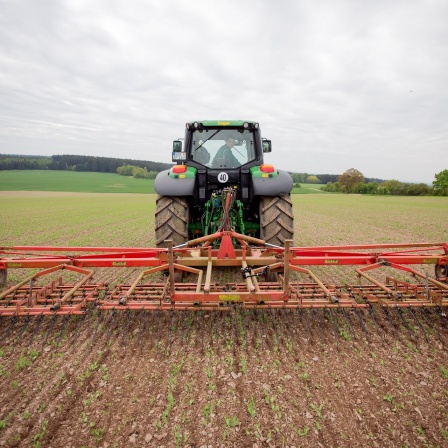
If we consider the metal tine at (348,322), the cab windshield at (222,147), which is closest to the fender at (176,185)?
the cab windshield at (222,147)

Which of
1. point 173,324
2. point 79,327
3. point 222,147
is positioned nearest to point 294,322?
point 173,324

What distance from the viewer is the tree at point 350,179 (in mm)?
59312

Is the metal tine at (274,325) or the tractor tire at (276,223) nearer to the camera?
the metal tine at (274,325)

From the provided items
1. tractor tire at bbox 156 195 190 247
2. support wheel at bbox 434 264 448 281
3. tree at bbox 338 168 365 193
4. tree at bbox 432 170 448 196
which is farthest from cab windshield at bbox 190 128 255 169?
tree at bbox 338 168 365 193

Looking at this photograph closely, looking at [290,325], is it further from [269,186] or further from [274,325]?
[269,186]

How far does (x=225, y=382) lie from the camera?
2.16 metres

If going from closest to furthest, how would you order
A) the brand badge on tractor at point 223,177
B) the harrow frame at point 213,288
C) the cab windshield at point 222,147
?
the harrow frame at point 213,288 → the brand badge on tractor at point 223,177 → the cab windshield at point 222,147

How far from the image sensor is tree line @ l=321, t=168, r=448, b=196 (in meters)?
47.0

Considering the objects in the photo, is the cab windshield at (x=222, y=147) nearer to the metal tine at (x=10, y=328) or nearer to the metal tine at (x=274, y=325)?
the metal tine at (x=274, y=325)

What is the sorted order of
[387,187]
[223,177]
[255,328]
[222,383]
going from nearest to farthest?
[222,383] → [255,328] → [223,177] → [387,187]

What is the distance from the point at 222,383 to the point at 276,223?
2.37 metres

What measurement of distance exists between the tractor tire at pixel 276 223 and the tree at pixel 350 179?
193 feet

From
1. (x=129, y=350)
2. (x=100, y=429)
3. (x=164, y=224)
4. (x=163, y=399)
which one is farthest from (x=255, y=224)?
(x=100, y=429)

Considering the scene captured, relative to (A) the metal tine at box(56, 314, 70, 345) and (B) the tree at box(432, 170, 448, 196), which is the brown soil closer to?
(A) the metal tine at box(56, 314, 70, 345)
